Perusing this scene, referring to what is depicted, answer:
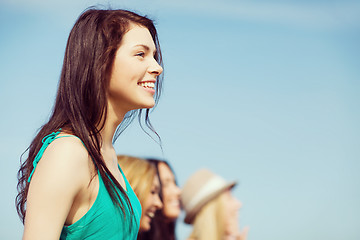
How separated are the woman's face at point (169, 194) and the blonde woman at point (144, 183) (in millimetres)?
209

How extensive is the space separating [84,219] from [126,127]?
68 centimetres

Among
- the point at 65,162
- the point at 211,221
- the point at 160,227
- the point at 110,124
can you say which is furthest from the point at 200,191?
the point at 65,162

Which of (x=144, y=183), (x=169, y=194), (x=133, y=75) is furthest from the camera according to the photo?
(x=169, y=194)

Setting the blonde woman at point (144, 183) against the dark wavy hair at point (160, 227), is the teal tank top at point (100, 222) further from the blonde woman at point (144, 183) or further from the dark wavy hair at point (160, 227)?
the dark wavy hair at point (160, 227)

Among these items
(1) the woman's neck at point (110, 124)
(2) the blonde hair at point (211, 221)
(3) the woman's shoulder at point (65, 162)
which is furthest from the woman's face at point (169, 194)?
(3) the woman's shoulder at point (65, 162)

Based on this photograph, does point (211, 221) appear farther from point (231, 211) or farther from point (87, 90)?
point (87, 90)

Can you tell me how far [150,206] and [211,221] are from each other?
55 cm

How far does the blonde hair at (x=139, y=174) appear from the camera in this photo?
4504 mm

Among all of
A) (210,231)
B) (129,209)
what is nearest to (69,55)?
(129,209)

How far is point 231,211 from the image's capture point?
4664 mm

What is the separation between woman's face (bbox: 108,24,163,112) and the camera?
227 centimetres

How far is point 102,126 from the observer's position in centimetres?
230

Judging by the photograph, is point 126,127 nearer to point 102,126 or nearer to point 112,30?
point 102,126

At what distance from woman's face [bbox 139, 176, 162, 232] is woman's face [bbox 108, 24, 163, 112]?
7.66 ft
